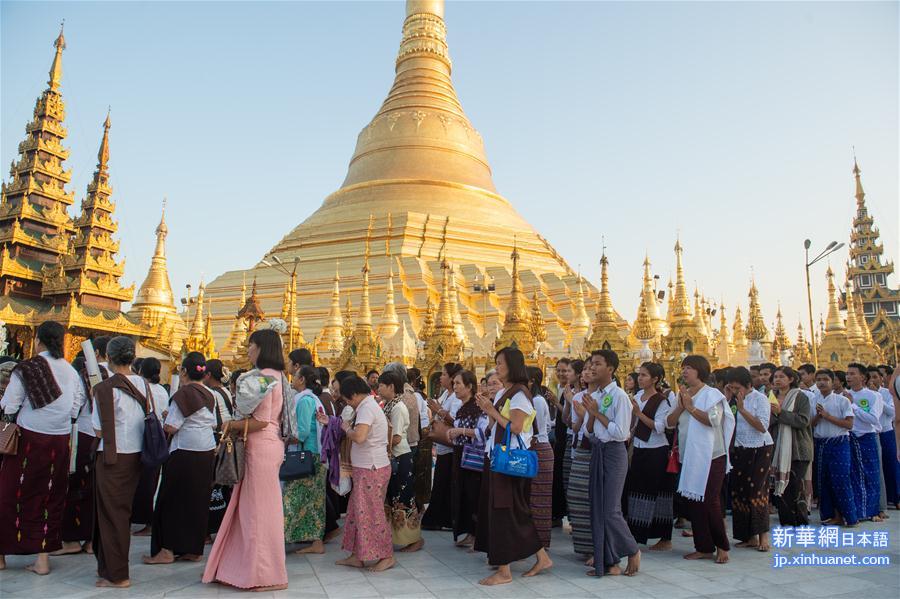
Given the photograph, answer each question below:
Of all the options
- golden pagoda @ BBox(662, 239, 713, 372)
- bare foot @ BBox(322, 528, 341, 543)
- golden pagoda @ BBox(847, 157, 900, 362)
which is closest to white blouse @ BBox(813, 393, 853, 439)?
bare foot @ BBox(322, 528, 341, 543)

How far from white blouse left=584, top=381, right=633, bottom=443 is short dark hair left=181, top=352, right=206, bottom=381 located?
141 inches

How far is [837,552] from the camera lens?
6.79 meters

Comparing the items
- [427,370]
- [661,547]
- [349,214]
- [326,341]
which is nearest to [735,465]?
[661,547]

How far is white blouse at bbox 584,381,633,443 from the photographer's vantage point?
5824 mm

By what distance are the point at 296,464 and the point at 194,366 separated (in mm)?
1338

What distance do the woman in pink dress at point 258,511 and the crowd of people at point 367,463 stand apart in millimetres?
14

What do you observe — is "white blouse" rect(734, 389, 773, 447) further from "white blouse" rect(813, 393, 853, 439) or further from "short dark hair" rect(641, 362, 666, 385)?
"white blouse" rect(813, 393, 853, 439)

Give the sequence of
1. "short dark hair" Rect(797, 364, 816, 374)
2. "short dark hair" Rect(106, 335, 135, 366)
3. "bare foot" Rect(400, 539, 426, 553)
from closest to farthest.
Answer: "short dark hair" Rect(106, 335, 135, 366)
"bare foot" Rect(400, 539, 426, 553)
"short dark hair" Rect(797, 364, 816, 374)

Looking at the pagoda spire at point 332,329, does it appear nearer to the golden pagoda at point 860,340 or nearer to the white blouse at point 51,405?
the white blouse at point 51,405

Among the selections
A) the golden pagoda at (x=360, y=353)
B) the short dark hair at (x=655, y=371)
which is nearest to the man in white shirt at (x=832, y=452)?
the short dark hair at (x=655, y=371)

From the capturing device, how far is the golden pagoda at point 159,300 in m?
33.6

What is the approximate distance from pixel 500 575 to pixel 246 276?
112 ft

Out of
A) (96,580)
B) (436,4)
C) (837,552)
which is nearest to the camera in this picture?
(96,580)

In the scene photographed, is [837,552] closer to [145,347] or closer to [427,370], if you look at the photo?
[427,370]
